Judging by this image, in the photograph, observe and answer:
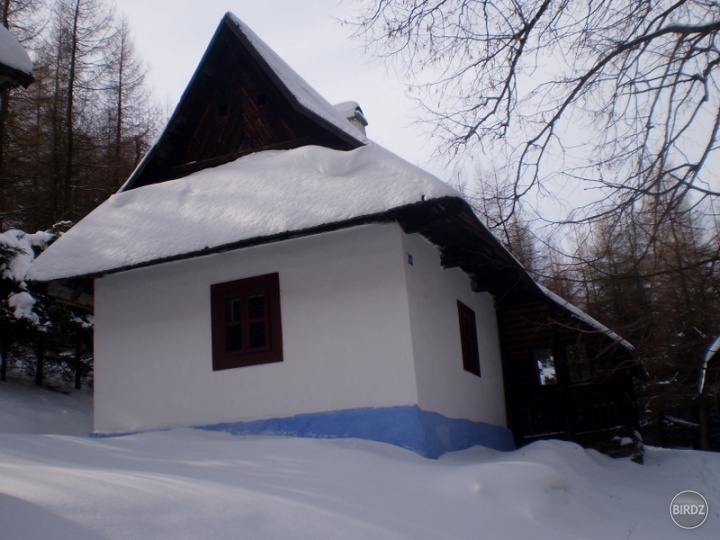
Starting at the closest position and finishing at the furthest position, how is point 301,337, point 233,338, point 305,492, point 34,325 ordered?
point 305,492, point 301,337, point 233,338, point 34,325

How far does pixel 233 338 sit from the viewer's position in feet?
30.8

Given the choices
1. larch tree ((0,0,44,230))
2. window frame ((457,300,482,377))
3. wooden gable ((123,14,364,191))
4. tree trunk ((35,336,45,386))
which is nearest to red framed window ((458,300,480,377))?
window frame ((457,300,482,377))

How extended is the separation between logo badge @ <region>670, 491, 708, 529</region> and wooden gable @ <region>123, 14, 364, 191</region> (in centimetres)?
635

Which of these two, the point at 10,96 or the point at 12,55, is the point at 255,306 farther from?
the point at 10,96

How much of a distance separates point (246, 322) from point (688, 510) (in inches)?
214

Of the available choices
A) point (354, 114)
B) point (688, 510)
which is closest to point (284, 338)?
point (688, 510)

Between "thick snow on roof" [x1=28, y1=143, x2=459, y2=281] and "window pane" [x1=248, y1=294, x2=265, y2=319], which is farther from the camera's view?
"window pane" [x1=248, y1=294, x2=265, y2=319]

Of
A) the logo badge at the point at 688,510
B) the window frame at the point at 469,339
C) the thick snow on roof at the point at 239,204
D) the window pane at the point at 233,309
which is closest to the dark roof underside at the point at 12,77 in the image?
the thick snow on roof at the point at 239,204

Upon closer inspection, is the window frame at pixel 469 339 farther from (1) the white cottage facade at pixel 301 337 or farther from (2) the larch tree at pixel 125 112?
(2) the larch tree at pixel 125 112

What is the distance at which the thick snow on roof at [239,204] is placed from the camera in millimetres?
8102

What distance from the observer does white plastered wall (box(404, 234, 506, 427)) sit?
870 cm

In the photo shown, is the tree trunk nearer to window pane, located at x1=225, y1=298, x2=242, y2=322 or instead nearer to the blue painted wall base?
window pane, located at x1=225, y1=298, x2=242, y2=322

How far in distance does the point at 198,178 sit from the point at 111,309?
2.14m

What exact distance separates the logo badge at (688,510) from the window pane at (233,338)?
524 cm
